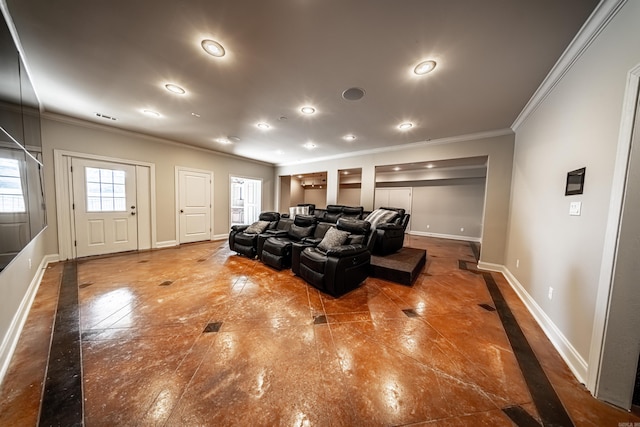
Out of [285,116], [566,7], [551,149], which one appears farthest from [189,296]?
[551,149]

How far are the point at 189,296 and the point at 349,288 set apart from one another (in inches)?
80.8

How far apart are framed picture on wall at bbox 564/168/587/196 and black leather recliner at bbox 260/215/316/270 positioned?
3.37m

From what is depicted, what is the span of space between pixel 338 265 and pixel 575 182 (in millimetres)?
2331

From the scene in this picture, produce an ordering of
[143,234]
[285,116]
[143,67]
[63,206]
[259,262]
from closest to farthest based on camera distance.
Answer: [143,67], [285,116], [63,206], [259,262], [143,234]

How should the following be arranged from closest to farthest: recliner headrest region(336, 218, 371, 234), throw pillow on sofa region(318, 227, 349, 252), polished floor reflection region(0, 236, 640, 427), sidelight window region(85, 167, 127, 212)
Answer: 1. polished floor reflection region(0, 236, 640, 427)
2. throw pillow on sofa region(318, 227, 349, 252)
3. recliner headrest region(336, 218, 371, 234)
4. sidelight window region(85, 167, 127, 212)

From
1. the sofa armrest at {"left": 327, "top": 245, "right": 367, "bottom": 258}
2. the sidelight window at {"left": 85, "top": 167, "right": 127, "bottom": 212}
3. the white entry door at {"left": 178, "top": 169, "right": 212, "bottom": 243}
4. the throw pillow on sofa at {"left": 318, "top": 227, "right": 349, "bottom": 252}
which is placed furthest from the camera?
the white entry door at {"left": 178, "top": 169, "right": 212, "bottom": 243}

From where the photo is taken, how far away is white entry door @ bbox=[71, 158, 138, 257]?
3.81m

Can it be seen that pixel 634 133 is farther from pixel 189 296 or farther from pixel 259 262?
pixel 259 262

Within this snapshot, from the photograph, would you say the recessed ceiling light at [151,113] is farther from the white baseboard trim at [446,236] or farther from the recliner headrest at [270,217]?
the white baseboard trim at [446,236]

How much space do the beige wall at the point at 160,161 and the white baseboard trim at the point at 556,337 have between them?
21.6ft

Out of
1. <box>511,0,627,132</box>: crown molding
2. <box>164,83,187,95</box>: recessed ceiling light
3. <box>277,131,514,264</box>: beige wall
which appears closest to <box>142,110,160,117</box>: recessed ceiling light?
<box>164,83,187,95</box>: recessed ceiling light

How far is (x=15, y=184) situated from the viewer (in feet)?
5.07

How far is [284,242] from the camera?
3.66m

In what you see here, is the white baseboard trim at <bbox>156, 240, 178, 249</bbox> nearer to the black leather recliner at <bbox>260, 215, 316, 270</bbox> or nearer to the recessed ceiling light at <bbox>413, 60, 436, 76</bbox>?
the black leather recliner at <bbox>260, 215, 316, 270</bbox>
